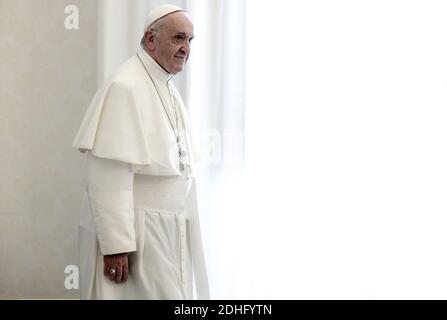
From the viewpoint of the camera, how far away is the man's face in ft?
8.35

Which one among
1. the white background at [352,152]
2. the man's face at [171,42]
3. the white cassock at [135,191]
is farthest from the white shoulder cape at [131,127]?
the white background at [352,152]

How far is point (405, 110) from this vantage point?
11.4 feet

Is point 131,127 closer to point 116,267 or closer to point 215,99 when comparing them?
point 116,267

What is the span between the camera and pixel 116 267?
2.33 meters

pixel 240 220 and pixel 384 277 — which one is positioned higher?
pixel 240 220

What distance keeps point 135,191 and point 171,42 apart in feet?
2.03

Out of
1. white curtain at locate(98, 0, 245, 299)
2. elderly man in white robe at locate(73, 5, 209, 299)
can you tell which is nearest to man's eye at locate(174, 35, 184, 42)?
elderly man in white robe at locate(73, 5, 209, 299)

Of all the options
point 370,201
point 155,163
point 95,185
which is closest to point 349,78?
point 370,201

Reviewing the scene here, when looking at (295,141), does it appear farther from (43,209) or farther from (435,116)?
(43,209)

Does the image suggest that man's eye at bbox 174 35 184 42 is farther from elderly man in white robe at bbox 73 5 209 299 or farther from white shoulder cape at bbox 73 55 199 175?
white shoulder cape at bbox 73 55 199 175

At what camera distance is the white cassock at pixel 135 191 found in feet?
7.58

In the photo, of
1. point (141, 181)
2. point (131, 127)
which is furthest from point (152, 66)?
point (141, 181)

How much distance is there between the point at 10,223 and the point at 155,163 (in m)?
1.53

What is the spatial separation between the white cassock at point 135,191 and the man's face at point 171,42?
4 cm
